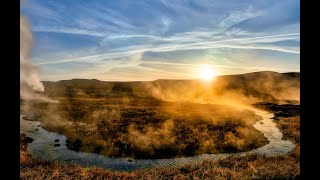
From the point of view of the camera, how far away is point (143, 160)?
25.8 metres

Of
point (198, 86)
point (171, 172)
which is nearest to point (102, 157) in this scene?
point (171, 172)

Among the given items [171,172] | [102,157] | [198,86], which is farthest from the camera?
[198,86]

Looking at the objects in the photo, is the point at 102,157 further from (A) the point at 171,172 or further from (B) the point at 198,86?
(B) the point at 198,86

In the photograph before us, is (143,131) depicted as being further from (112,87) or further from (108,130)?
(112,87)

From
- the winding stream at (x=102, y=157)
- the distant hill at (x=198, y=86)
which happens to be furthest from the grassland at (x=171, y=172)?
the distant hill at (x=198, y=86)

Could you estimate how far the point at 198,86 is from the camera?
595 feet

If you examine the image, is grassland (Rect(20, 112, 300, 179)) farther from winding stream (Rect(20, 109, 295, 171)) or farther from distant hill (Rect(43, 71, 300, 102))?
distant hill (Rect(43, 71, 300, 102))

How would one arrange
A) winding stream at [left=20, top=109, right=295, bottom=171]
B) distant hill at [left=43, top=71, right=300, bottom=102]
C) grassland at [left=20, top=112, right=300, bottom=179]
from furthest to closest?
distant hill at [left=43, top=71, right=300, bottom=102] < winding stream at [left=20, top=109, right=295, bottom=171] < grassland at [left=20, top=112, right=300, bottom=179]

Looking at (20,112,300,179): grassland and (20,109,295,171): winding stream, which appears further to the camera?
(20,109,295,171): winding stream

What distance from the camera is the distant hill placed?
150m

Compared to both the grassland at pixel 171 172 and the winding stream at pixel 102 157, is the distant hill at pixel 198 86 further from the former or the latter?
the grassland at pixel 171 172

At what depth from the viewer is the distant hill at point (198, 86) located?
492 ft

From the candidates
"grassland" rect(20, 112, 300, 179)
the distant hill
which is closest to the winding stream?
"grassland" rect(20, 112, 300, 179)
